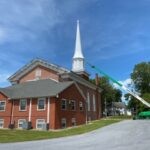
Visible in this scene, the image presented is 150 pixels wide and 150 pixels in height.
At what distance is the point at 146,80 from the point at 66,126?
5590 cm

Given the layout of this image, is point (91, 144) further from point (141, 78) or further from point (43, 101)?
point (141, 78)

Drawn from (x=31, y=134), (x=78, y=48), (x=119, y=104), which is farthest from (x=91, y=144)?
(x=119, y=104)

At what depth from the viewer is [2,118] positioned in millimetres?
41969

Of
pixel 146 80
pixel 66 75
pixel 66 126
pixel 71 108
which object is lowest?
pixel 66 126

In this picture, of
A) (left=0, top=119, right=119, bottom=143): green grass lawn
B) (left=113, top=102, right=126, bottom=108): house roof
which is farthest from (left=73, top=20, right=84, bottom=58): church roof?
(left=113, top=102, right=126, bottom=108): house roof

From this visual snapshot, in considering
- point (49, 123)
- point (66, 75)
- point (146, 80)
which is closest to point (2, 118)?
point (49, 123)

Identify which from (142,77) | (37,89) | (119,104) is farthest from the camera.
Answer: (119,104)

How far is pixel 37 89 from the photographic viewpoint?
135 feet

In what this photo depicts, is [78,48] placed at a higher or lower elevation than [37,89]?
higher

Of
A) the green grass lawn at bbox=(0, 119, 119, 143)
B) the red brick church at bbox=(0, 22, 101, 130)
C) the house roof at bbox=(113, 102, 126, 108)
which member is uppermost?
the house roof at bbox=(113, 102, 126, 108)

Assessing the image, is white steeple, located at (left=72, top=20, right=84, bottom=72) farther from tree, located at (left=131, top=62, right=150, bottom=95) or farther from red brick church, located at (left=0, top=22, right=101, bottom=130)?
tree, located at (left=131, top=62, right=150, bottom=95)

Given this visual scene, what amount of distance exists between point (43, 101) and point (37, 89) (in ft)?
12.1

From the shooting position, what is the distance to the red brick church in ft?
123

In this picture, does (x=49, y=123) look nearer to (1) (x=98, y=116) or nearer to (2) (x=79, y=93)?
(2) (x=79, y=93)
